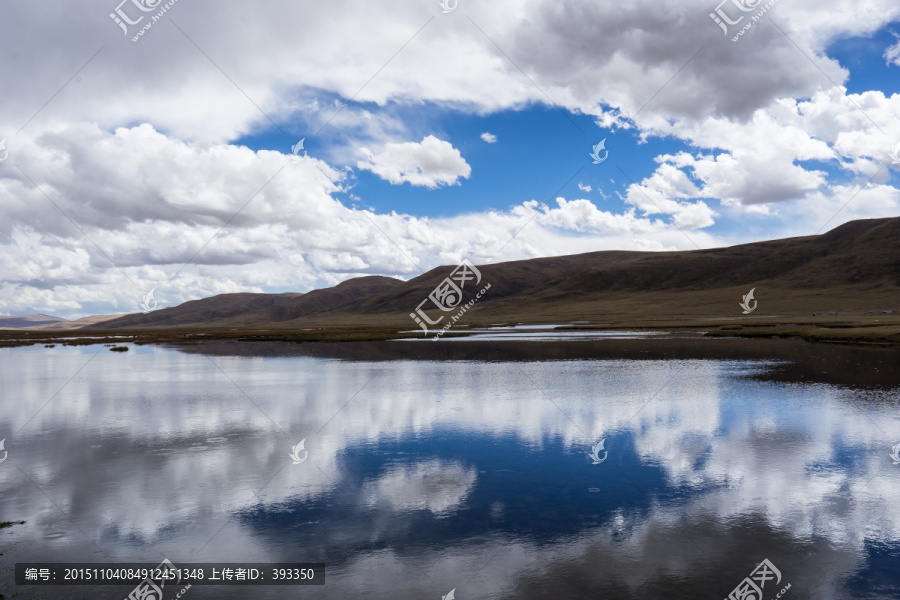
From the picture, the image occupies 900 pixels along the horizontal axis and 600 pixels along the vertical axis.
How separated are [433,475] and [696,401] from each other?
56.3 feet

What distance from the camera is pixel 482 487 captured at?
16.1m

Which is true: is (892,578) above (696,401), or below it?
below

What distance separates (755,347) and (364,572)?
58.3 metres

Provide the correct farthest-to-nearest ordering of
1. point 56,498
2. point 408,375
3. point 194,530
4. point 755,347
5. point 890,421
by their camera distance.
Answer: point 755,347
point 408,375
point 890,421
point 56,498
point 194,530

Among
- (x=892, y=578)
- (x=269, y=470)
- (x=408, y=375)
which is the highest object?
(x=408, y=375)

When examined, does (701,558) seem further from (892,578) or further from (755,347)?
(755,347)

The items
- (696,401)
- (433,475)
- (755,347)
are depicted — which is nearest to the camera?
(433,475)

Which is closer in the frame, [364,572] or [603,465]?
[364,572]

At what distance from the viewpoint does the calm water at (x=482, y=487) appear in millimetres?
11008

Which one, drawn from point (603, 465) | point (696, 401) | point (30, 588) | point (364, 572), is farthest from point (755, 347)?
point (30, 588)

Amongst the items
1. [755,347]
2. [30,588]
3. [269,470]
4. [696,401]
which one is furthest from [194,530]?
[755,347]

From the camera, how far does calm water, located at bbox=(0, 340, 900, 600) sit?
1101 centimetres

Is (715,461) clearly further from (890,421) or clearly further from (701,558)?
(890,421)

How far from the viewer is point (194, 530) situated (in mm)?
13297
